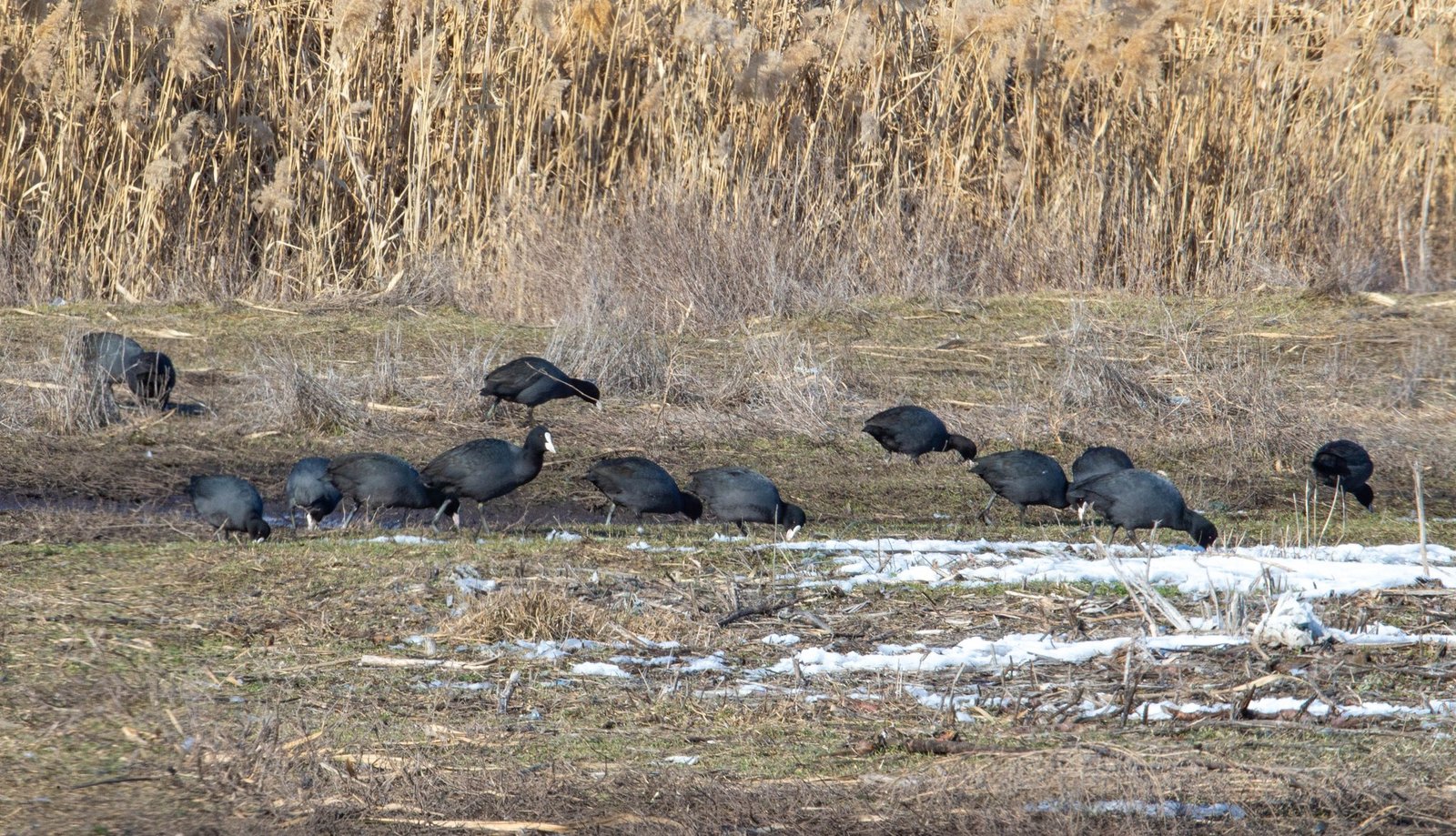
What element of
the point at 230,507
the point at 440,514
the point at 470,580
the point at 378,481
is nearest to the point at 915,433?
the point at 440,514

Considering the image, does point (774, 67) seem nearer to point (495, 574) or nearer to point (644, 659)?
point (495, 574)

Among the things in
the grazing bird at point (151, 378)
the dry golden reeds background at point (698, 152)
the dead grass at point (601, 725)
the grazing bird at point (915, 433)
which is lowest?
the dead grass at point (601, 725)

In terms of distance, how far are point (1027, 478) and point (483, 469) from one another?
8.44 ft

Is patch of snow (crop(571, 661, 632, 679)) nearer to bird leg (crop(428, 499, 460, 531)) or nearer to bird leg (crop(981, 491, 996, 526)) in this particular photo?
bird leg (crop(428, 499, 460, 531))

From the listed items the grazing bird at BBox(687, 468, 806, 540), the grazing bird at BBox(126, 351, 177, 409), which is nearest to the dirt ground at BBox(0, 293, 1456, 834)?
the grazing bird at BBox(126, 351, 177, 409)

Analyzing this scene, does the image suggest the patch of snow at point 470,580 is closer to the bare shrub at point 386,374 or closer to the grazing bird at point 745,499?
the grazing bird at point 745,499

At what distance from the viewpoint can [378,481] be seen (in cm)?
727

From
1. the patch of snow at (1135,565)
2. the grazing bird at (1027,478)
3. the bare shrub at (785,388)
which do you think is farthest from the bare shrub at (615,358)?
the patch of snow at (1135,565)

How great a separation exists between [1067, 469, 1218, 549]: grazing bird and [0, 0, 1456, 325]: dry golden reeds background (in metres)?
4.82

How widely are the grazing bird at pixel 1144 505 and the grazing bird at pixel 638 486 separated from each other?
187cm

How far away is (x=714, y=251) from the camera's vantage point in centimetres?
1202

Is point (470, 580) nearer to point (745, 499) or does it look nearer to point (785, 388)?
point (745, 499)

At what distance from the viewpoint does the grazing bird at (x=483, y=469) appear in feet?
24.6

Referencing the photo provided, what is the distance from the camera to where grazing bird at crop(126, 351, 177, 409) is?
9.11 meters
